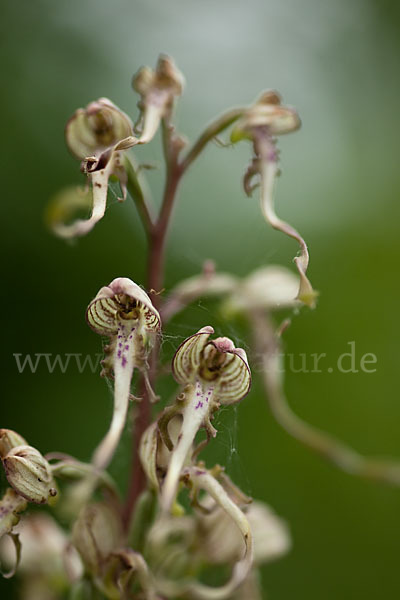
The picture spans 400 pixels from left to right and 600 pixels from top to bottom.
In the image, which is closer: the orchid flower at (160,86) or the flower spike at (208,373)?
the flower spike at (208,373)

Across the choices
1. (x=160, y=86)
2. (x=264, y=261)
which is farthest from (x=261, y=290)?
Result: (x=264, y=261)

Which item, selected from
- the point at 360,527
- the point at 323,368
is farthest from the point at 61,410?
the point at 360,527

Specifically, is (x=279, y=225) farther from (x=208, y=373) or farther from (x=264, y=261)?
(x=264, y=261)

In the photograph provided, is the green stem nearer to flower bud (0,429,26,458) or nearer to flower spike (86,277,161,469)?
flower spike (86,277,161,469)

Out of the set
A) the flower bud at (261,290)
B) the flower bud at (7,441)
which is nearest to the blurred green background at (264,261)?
the flower bud at (261,290)

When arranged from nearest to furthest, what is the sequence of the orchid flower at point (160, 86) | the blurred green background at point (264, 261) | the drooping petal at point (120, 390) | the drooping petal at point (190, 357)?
the drooping petal at point (120, 390), the drooping petal at point (190, 357), the orchid flower at point (160, 86), the blurred green background at point (264, 261)

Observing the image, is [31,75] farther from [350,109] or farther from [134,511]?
[134,511]

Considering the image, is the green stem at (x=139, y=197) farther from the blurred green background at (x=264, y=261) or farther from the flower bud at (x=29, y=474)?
the blurred green background at (x=264, y=261)

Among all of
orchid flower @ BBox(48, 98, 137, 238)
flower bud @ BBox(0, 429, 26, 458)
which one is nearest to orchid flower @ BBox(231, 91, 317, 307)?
orchid flower @ BBox(48, 98, 137, 238)
